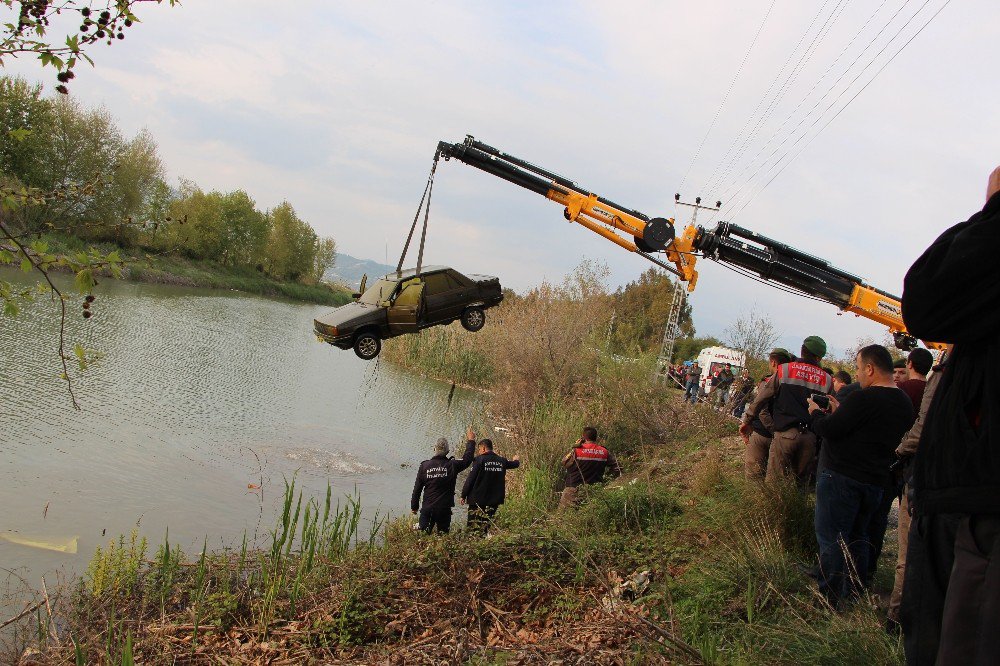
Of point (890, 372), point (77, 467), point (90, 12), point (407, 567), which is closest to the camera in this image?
point (90, 12)

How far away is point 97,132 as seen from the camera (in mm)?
51438

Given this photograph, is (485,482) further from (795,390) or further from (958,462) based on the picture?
(958,462)

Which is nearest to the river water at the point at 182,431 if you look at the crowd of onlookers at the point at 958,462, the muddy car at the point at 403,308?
the muddy car at the point at 403,308

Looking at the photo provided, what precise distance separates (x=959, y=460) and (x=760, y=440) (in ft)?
23.8

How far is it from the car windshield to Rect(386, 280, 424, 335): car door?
180mm

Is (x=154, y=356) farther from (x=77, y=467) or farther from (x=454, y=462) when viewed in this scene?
(x=454, y=462)

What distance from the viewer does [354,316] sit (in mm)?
9594

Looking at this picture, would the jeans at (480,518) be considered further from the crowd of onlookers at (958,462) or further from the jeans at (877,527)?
the crowd of onlookers at (958,462)

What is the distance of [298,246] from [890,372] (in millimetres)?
69827

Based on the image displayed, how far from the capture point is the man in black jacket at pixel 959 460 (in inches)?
82.5

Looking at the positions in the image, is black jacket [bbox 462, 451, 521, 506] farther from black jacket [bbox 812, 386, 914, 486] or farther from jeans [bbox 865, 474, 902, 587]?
black jacket [bbox 812, 386, 914, 486]

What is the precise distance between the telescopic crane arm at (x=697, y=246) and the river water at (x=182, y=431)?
20.7ft

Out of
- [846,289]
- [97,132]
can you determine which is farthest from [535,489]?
[97,132]

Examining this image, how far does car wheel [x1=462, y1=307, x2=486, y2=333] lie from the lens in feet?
32.6
